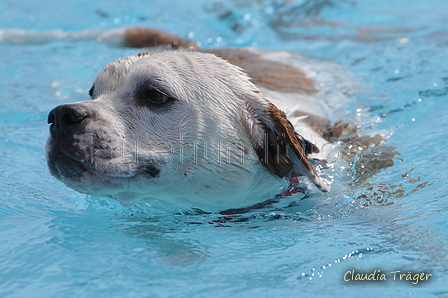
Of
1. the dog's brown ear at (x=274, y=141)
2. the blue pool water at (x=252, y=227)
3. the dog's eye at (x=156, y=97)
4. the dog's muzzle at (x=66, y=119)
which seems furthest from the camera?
the dog's brown ear at (x=274, y=141)

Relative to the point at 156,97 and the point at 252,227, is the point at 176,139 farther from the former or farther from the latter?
the point at 252,227

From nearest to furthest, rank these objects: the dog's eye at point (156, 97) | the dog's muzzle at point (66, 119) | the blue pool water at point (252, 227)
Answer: the blue pool water at point (252, 227), the dog's muzzle at point (66, 119), the dog's eye at point (156, 97)

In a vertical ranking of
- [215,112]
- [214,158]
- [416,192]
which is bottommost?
[416,192]

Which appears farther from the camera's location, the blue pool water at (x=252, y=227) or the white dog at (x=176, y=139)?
the white dog at (x=176, y=139)

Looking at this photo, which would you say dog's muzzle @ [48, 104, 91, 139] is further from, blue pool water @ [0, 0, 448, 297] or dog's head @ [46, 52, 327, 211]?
blue pool water @ [0, 0, 448, 297]

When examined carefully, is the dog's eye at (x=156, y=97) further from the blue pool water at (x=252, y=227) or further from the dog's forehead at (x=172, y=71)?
the blue pool water at (x=252, y=227)

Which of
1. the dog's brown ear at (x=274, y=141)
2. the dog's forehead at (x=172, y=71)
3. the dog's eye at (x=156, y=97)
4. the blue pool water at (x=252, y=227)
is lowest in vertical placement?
the blue pool water at (x=252, y=227)

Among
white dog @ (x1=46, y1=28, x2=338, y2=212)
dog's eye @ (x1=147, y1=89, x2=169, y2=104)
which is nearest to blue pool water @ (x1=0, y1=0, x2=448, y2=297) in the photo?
white dog @ (x1=46, y1=28, x2=338, y2=212)

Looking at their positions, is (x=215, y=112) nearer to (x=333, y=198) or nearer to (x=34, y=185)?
(x=333, y=198)

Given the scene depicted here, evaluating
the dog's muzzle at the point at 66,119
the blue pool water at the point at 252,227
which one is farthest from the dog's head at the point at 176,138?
the blue pool water at the point at 252,227

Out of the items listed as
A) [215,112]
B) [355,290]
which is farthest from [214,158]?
[355,290]
